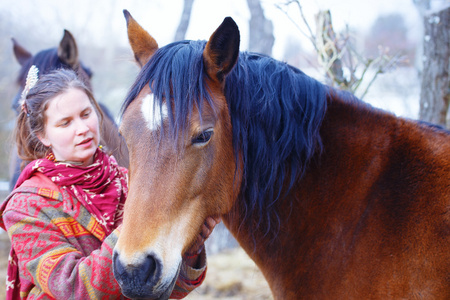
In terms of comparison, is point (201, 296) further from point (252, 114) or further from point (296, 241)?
point (252, 114)

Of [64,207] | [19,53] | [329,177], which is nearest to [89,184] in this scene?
[64,207]

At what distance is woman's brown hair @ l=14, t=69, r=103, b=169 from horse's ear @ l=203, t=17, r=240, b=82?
91cm

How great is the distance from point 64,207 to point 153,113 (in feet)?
2.37

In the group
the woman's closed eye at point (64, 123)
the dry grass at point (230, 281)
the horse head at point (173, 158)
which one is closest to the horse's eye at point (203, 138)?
the horse head at point (173, 158)

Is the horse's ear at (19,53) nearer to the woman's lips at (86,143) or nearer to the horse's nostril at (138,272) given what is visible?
the woman's lips at (86,143)

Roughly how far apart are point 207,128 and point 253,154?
37 centimetres

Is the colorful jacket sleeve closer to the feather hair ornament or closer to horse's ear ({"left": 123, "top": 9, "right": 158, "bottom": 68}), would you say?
the feather hair ornament

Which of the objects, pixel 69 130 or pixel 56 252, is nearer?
pixel 56 252

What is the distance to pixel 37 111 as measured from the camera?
2.08 m

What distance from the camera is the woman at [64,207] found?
1.68m

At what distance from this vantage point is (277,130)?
1.99 m

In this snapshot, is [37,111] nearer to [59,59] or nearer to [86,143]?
[86,143]

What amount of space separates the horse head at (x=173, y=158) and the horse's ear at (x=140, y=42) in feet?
0.71

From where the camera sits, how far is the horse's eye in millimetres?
1709
